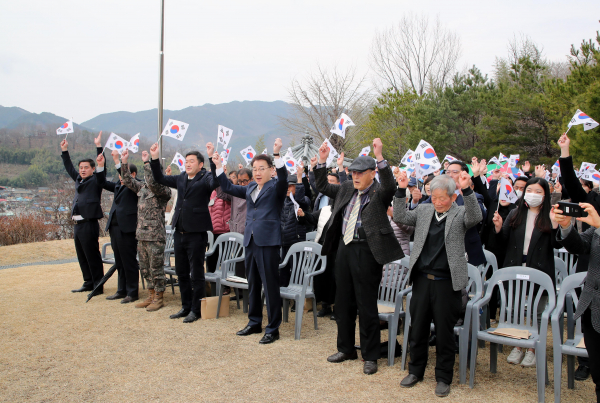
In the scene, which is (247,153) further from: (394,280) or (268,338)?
(394,280)

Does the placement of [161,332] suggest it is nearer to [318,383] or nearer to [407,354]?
[318,383]

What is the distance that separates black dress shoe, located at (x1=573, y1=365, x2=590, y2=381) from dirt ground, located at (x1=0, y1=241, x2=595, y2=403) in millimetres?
68

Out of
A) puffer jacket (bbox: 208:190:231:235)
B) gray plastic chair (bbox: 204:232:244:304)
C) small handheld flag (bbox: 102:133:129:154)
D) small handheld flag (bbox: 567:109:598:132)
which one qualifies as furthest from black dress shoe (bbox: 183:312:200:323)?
small handheld flag (bbox: 567:109:598:132)

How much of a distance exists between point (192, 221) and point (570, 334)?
4473mm

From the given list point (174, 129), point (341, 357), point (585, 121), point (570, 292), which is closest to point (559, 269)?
point (570, 292)

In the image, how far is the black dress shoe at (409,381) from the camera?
3.88 meters

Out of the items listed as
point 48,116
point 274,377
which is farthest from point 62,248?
point 48,116

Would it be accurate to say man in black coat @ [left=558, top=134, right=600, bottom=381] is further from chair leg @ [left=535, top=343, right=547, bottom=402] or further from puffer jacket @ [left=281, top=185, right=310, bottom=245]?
puffer jacket @ [left=281, top=185, right=310, bottom=245]

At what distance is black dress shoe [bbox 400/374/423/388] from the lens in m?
3.88

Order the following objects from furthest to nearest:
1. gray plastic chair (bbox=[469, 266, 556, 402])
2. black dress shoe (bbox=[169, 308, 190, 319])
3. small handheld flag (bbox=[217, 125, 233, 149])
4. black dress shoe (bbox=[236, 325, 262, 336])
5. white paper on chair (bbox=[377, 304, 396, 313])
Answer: small handheld flag (bbox=[217, 125, 233, 149]) → black dress shoe (bbox=[169, 308, 190, 319]) → black dress shoe (bbox=[236, 325, 262, 336]) → white paper on chair (bbox=[377, 304, 396, 313]) → gray plastic chair (bbox=[469, 266, 556, 402])

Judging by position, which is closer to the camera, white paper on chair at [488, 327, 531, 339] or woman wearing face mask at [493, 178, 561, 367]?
white paper on chair at [488, 327, 531, 339]

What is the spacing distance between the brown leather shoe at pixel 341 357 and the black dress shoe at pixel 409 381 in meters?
0.68

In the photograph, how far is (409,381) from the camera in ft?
12.8

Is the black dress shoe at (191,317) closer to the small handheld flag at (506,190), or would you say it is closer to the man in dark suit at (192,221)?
the man in dark suit at (192,221)
